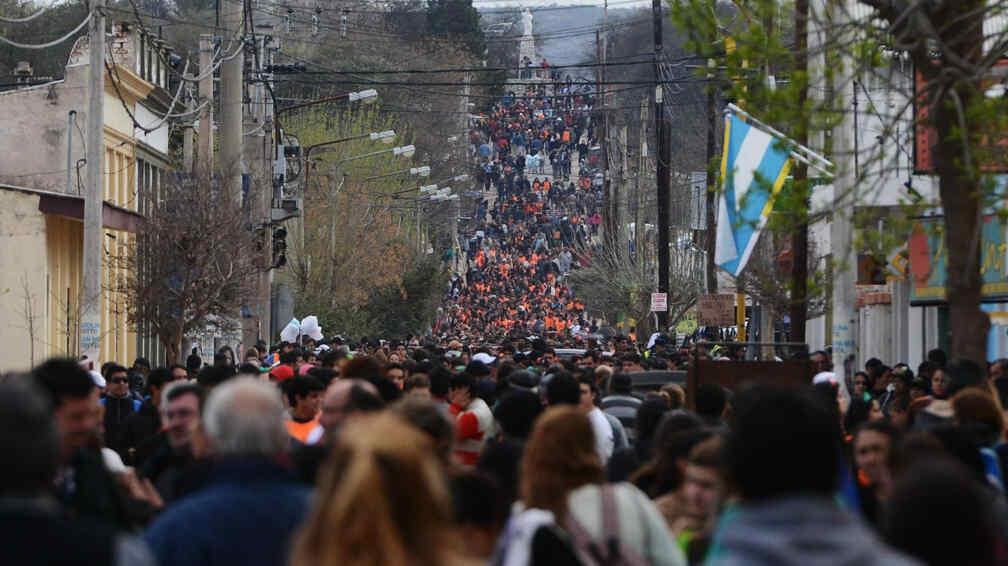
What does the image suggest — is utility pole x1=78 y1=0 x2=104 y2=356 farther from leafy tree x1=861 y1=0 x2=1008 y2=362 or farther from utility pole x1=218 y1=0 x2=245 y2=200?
leafy tree x1=861 y1=0 x2=1008 y2=362

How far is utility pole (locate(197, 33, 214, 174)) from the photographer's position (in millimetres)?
35500

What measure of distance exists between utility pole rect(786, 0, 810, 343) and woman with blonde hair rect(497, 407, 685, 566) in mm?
5642

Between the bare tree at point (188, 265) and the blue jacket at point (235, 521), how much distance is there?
2699 centimetres

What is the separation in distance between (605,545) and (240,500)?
4.58 feet

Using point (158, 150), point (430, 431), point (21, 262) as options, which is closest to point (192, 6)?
point (158, 150)

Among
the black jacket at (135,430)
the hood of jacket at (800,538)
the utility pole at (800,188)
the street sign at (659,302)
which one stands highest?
the utility pole at (800,188)

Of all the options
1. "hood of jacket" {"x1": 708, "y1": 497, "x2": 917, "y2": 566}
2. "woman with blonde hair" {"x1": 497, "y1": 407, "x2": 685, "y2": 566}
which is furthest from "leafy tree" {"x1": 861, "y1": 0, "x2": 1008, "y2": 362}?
"hood of jacket" {"x1": 708, "y1": 497, "x2": 917, "y2": 566}

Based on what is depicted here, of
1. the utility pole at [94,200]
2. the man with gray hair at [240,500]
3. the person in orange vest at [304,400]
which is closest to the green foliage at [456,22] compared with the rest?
the utility pole at [94,200]

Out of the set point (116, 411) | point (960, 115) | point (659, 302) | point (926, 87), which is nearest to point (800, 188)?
point (926, 87)

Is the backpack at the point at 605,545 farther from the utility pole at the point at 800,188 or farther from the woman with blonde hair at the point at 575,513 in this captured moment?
the utility pole at the point at 800,188

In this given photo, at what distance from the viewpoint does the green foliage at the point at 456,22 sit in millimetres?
140375

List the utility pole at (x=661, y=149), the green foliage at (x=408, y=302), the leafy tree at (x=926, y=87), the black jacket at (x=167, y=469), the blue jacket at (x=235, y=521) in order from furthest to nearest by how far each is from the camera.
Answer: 1. the green foliage at (x=408, y=302)
2. the utility pole at (x=661, y=149)
3. the leafy tree at (x=926, y=87)
4. the black jacket at (x=167, y=469)
5. the blue jacket at (x=235, y=521)

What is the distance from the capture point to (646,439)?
11.9 metres

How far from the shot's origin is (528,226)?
358 ft
